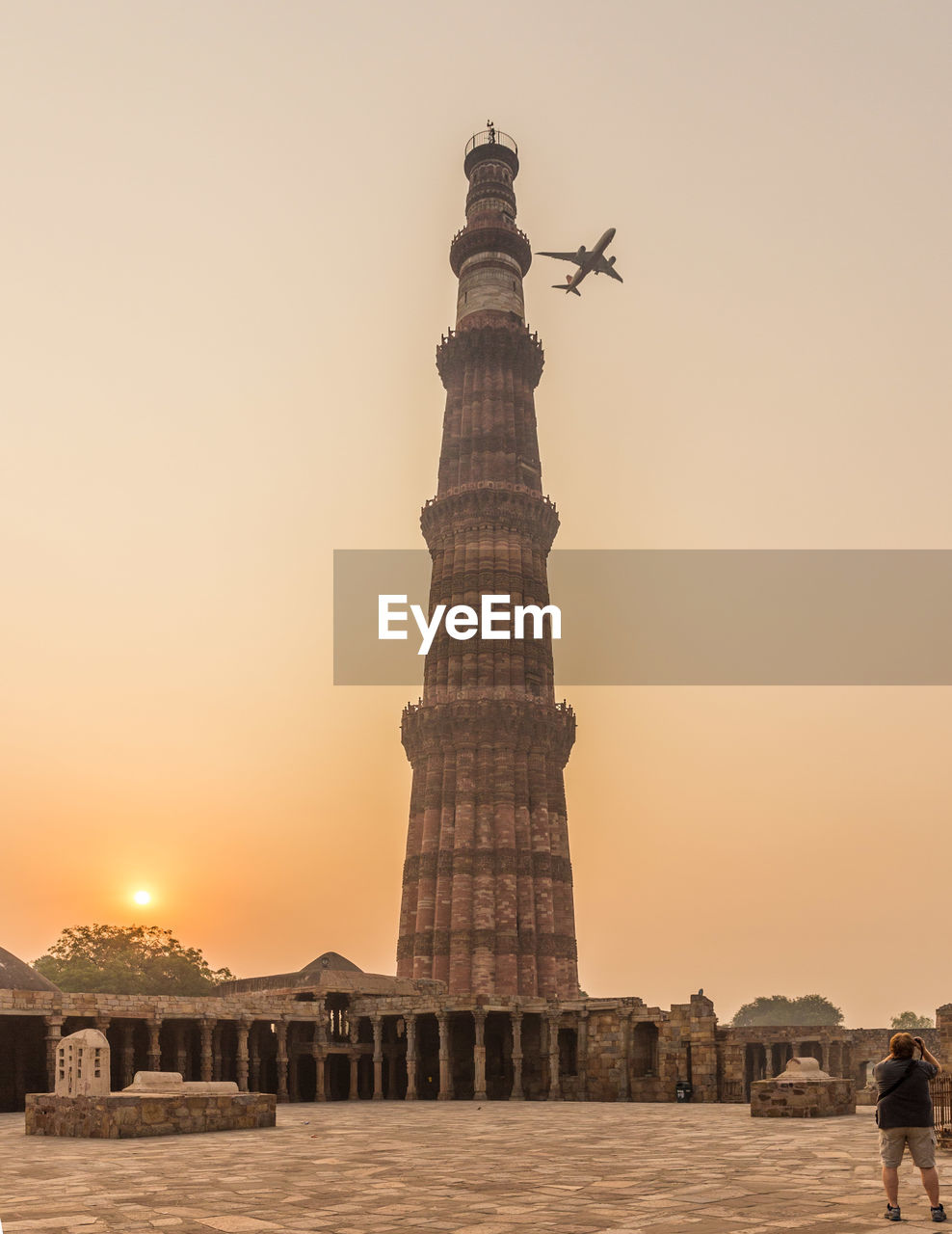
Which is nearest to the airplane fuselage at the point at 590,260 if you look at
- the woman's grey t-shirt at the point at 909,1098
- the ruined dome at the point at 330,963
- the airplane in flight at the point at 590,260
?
the airplane in flight at the point at 590,260

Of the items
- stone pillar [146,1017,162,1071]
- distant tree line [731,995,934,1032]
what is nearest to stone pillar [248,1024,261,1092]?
stone pillar [146,1017,162,1071]

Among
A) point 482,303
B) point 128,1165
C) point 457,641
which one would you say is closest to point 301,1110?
point 128,1165

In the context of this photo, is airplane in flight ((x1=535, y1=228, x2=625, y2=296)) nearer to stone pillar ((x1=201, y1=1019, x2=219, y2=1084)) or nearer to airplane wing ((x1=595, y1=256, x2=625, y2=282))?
airplane wing ((x1=595, y1=256, x2=625, y2=282))

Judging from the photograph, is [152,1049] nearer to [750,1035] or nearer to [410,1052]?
[410,1052]

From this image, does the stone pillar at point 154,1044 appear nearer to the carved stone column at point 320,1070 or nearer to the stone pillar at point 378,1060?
the carved stone column at point 320,1070

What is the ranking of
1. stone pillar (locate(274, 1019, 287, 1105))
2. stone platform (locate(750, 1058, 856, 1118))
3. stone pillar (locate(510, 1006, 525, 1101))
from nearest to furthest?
stone platform (locate(750, 1058, 856, 1118)), stone pillar (locate(274, 1019, 287, 1105)), stone pillar (locate(510, 1006, 525, 1101))

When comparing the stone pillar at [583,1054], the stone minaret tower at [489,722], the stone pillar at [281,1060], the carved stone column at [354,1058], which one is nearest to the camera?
the stone pillar at [281,1060]
